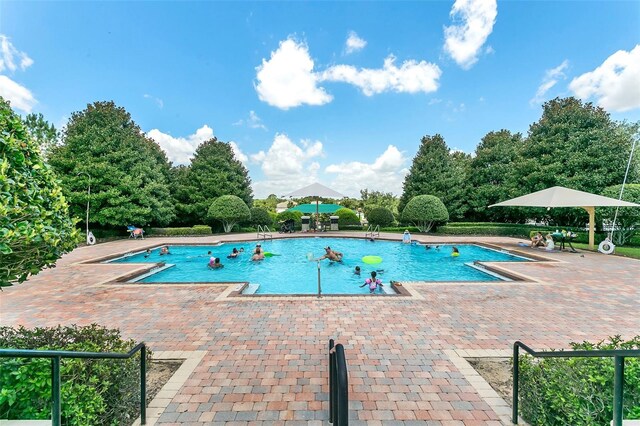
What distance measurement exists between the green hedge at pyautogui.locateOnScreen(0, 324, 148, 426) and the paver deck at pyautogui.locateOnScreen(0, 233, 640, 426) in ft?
1.61

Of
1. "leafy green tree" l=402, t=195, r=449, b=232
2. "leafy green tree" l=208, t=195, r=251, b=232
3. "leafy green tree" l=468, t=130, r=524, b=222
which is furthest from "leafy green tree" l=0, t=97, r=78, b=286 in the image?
"leafy green tree" l=468, t=130, r=524, b=222

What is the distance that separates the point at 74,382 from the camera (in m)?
2.31

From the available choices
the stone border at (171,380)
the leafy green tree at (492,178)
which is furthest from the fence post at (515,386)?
the leafy green tree at (492,178)

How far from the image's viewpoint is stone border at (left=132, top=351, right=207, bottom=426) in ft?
9.18

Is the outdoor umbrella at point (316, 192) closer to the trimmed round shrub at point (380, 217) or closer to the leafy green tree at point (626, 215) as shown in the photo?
the trimmed round shrub at point (380, 217)

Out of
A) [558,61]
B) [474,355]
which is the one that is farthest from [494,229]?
[474,355]

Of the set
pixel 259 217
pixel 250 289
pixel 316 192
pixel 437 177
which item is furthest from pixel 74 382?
pixel 437 177

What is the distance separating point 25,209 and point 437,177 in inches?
1000

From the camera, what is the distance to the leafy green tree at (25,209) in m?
2.28

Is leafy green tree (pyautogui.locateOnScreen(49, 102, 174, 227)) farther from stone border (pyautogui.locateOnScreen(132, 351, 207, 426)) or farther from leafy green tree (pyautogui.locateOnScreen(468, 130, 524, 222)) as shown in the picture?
leafy green tree (pyautogui.locateOnScreen(468, 130, 524, 222))

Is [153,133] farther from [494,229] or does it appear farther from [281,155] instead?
[494,229]

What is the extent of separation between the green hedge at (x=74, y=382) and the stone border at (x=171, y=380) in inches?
6.9

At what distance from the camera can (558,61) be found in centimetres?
1461

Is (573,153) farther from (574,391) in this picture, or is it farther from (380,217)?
(574,391)
